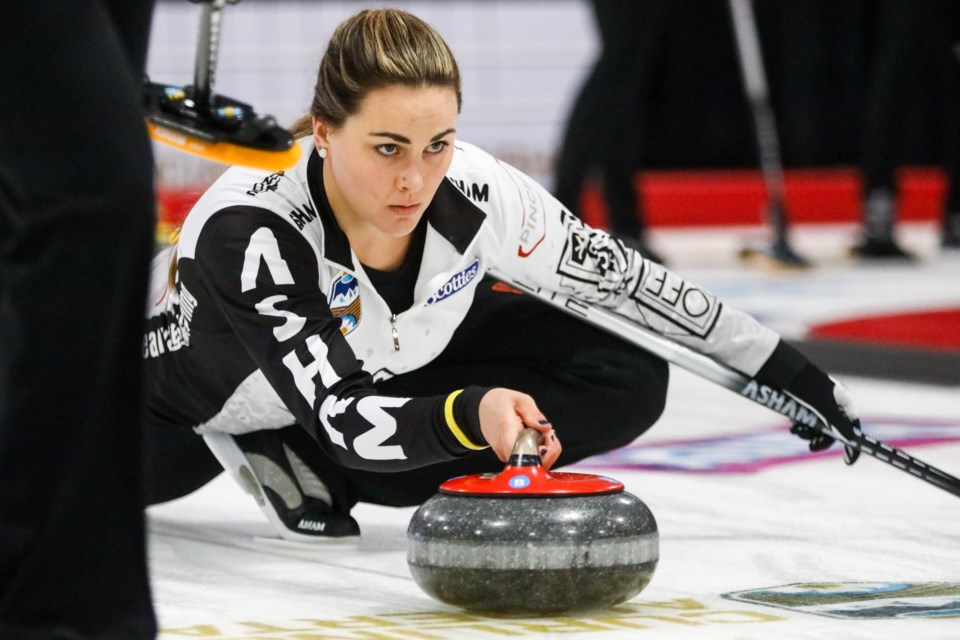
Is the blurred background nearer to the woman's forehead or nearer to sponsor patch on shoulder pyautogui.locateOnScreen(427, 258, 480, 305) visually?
sponsor patch on shoulder pyautogui.locateOnScreen(427, 258, 480, 305)

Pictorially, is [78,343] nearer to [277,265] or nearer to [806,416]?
[277,265]

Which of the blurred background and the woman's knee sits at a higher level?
the blurred background

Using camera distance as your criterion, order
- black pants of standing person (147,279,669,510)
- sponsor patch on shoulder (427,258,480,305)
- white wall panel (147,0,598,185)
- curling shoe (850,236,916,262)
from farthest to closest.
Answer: white wall panel (147,0,598,185)
curling shoe (850,236,916,262)
black pants of standing person (147,279,669,510)
sponsor patch on shoulder (427,258,480,305)

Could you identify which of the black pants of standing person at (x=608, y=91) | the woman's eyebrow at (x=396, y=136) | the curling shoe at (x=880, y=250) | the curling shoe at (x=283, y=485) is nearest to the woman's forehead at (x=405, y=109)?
the woman's eyebrow at (x=396, y=136)

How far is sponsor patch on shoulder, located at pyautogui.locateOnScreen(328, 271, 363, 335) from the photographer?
2.04 metres

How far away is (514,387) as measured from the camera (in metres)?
2.36

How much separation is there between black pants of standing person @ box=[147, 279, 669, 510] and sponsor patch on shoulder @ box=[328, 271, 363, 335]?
21 cm

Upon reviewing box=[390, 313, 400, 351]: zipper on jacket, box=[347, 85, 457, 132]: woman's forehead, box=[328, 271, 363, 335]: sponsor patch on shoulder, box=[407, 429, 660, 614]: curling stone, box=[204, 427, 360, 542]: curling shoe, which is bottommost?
box=[204, 427, 360, 542]: curling shoe

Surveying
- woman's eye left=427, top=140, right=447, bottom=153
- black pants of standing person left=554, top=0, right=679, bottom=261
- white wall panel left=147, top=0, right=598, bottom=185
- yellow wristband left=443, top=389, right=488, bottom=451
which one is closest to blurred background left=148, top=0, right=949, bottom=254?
white wall panel left=147, top=0, right=598, bottom=185

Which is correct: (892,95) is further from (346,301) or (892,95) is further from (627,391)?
(346,301)

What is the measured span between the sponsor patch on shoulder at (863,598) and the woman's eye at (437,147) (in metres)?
0.60

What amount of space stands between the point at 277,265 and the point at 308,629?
44cm

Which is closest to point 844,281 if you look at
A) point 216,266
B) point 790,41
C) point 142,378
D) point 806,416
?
point 790,41

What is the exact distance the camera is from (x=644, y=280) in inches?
88.1
